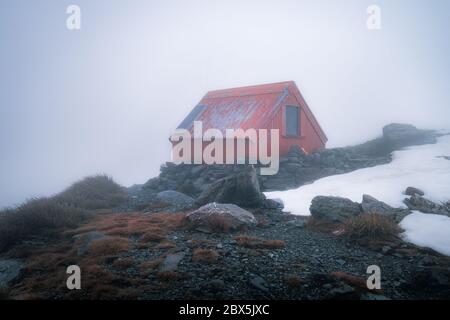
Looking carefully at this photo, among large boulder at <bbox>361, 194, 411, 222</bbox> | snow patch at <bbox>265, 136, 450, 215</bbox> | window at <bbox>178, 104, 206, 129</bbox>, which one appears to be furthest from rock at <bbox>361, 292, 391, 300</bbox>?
window at <bbox>178, 104, 206, 129</bbox>

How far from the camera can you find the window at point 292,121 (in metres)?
19.4

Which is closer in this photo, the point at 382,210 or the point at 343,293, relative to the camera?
the point at 343,293

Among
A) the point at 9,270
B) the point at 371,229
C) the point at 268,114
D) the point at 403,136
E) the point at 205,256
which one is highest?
the point at 268,114

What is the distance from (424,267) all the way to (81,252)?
828cm

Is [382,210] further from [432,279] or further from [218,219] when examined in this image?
[218,219]

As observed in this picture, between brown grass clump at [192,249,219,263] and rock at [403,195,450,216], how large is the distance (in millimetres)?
7445

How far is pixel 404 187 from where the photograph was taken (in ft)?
40.8

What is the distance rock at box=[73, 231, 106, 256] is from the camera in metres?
8.16

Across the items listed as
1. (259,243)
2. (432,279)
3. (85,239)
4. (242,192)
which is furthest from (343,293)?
(242,192)

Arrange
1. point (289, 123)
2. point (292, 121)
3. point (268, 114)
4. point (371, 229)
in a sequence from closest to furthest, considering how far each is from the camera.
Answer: point (371, 229) → point (268, 114) → point (289, 123) → point (292, 121)

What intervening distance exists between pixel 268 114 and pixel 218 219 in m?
10.2

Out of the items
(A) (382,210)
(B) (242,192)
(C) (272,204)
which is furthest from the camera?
(B) (242,192)

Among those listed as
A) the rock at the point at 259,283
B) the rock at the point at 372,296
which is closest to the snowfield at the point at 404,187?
the rock at the point at 372,296

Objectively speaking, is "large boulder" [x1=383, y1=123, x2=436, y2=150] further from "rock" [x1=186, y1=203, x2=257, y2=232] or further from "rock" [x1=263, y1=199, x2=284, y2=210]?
"rock" [x1=186, y1=203, x2=257, y2=232]
